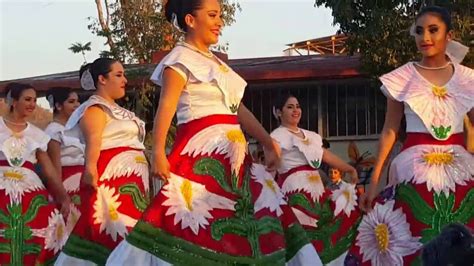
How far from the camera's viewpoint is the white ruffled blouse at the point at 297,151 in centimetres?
941

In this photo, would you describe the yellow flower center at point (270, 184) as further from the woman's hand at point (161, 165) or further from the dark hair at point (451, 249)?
the dark hair at point (451, 249)

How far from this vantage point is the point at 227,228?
225 inches

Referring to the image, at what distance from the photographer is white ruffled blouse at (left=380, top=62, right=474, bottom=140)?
595 centimetres

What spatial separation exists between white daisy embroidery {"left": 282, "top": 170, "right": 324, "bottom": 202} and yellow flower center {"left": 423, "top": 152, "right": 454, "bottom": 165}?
3424 millimetres

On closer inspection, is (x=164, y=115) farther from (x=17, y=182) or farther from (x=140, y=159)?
(x=17, y=182)

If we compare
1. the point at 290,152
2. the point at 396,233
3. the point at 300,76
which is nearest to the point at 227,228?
the point at 396,233

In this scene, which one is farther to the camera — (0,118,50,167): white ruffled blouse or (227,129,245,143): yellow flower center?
(0,118,50,167): white ruffled blouse

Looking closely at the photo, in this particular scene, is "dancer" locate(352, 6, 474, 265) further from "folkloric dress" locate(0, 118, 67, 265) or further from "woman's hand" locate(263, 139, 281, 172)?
"folkloric dress" locate(0, 118, 67, 265)

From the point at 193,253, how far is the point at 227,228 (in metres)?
0.23

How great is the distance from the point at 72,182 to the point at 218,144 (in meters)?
3.42

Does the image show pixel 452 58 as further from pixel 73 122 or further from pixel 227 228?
pixel 73 122

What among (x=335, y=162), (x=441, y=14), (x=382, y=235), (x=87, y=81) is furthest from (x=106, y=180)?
(x=335, y=162)

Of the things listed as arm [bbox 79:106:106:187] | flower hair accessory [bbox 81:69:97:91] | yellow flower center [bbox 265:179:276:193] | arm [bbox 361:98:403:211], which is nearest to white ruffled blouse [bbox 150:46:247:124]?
A: yellow flower center [bbox 265:179:276:193]

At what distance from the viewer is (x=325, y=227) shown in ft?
29.2
